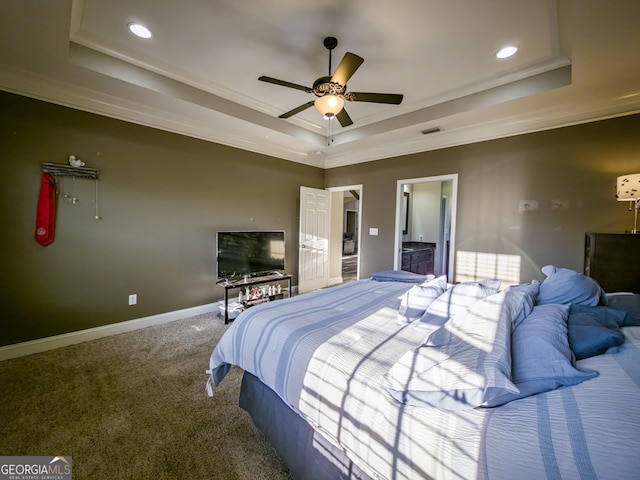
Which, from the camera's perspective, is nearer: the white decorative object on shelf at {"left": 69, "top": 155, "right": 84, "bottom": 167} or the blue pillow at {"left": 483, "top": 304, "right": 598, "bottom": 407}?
the blue pillow at {"left": 483, "top": 304, "right": 598, "bottom": 407}

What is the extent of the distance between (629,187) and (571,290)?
1.82m

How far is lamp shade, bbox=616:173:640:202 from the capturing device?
231 cm

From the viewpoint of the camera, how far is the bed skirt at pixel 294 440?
1139 mm

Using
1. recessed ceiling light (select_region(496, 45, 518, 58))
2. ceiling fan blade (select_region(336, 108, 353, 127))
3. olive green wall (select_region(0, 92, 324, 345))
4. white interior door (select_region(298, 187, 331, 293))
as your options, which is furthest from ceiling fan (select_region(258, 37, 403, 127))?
white interior door (select_region(298, 187, 331, 293))

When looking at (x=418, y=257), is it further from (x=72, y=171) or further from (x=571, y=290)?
(x=72, y=171)

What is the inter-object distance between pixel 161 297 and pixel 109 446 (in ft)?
6.92

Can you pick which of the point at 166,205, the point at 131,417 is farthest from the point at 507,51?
the point at 131,417

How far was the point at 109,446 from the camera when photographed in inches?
61.0

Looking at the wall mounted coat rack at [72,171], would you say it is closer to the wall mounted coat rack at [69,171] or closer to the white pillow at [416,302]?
the wall mounted coat rack at [69,171]

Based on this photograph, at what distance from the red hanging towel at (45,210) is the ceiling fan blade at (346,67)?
302 centimetres

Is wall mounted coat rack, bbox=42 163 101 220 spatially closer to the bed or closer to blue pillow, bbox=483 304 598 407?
the bed

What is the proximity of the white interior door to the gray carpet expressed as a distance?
2580 mm

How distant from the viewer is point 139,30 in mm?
2184

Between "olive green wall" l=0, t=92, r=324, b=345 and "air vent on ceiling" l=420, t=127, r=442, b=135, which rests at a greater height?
"air vent on ceiling" l=420, t=127, r=442, b=135
